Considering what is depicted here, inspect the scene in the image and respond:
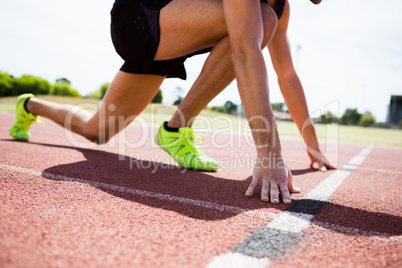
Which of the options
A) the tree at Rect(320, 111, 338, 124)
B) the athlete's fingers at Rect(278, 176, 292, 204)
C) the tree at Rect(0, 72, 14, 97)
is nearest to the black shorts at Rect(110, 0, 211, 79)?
the athlete's fingers at Rect(278, 176, 292, 204)

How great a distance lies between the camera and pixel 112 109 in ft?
9.18

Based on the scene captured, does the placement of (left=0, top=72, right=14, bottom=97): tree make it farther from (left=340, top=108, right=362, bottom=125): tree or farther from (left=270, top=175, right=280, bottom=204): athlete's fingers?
(left=340, top=108, right=362, bottom=125): tree

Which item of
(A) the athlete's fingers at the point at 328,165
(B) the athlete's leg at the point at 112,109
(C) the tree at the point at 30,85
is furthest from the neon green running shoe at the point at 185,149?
(C) the tree at the point at 30,85

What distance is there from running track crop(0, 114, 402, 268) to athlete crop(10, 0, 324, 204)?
29cm

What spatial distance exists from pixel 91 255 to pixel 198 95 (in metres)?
1.69

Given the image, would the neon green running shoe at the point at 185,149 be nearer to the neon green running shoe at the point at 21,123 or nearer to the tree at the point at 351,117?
the neon green running shoe at the point at 21,123

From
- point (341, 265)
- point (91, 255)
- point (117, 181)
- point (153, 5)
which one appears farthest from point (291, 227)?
point (153, 5)

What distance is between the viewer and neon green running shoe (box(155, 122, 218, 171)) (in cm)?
239

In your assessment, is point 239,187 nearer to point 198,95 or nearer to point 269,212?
point 269,212

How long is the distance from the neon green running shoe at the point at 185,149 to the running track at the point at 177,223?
0.26 m

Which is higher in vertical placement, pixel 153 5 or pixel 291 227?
pixel 153 5

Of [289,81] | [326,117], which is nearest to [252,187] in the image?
[289,81]

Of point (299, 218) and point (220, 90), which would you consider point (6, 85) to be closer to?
point (220, 90)

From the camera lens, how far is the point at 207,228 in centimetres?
→ 115
